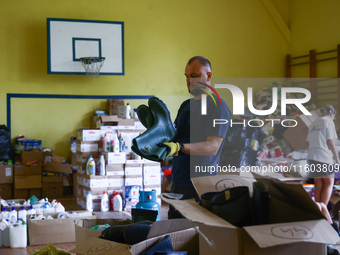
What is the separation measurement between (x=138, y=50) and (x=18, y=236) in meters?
4.95

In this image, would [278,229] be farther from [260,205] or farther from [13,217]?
[13,217]

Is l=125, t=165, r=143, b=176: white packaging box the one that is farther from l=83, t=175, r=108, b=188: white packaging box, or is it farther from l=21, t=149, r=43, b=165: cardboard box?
l=21, t=149, r=43, b=165: cardboard box

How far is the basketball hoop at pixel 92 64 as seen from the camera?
7.66 m

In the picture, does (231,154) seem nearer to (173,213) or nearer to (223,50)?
(223,50)

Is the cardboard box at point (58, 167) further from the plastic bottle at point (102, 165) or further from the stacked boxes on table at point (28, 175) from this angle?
the plastic bottle at point (102, 165)

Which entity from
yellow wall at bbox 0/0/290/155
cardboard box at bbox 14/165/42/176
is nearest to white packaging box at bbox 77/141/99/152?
cardboard box at bbox 14/165/42/176

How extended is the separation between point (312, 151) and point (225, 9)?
4.49 m

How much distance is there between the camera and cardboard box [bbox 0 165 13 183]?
715cm

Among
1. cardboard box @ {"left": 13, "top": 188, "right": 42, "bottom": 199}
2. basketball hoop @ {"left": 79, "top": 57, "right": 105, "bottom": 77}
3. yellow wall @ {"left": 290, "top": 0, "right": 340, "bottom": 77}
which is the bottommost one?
cardboard box @ {"left": 13, "top": 188, "right": 42, "bottom": 199}

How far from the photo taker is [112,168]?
6.52m

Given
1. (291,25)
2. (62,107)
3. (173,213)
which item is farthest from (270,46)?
(173,213)

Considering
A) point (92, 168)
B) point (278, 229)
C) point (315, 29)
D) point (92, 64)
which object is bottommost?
point (92, 168)

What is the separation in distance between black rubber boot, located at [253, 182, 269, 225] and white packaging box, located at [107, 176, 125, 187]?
207 inches

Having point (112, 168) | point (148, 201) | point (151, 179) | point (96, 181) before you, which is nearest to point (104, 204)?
point (96, 181)
